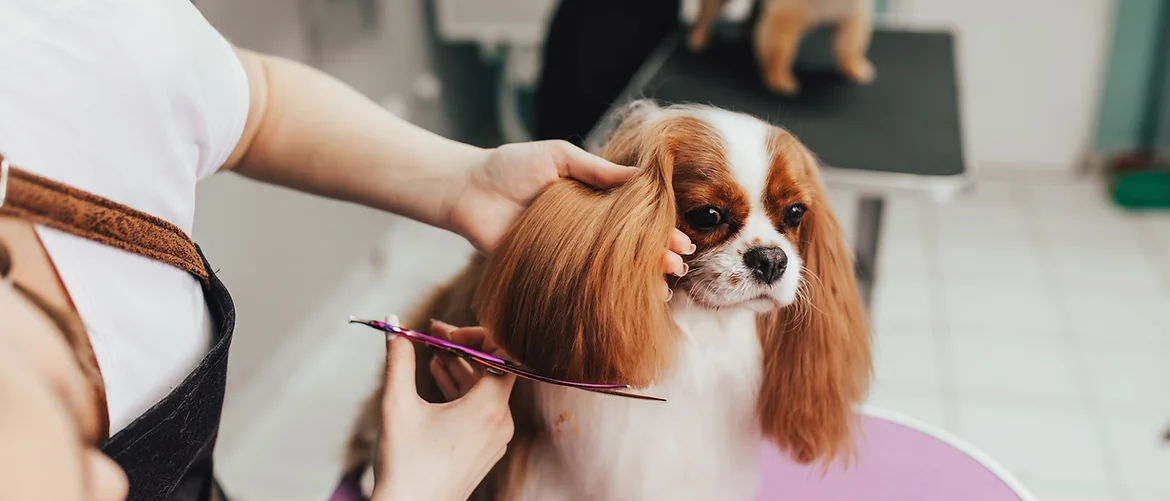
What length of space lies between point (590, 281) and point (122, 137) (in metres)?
0.30

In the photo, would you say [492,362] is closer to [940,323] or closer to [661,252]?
[661,252]

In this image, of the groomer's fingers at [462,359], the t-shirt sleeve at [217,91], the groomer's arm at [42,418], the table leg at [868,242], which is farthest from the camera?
the table leg at [868,242]

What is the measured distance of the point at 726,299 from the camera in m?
0.68

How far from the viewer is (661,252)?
0.64 meters

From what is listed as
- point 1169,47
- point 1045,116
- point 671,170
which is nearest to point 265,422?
point 671,170

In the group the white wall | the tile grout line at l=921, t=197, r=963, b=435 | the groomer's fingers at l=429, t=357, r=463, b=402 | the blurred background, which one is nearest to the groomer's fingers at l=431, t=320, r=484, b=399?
the groomer's fingers at l=429, t=357, r=463, b=402

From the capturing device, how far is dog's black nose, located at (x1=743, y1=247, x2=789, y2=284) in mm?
664

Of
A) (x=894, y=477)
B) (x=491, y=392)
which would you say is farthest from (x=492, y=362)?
(x=894, y=477)

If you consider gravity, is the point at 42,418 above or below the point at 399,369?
above

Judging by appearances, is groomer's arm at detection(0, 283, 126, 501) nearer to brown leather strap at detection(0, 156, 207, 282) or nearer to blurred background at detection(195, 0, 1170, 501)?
brown leather strap at detection(0, 156, 207, 282)

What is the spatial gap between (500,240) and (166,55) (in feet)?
0.92

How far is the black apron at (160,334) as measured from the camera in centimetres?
44

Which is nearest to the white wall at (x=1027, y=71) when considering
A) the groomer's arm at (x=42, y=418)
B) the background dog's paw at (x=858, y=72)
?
the background dog's paw at (x=858, y=72)

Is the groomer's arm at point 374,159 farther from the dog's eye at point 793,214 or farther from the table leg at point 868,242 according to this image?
the table leg at point 868,242
